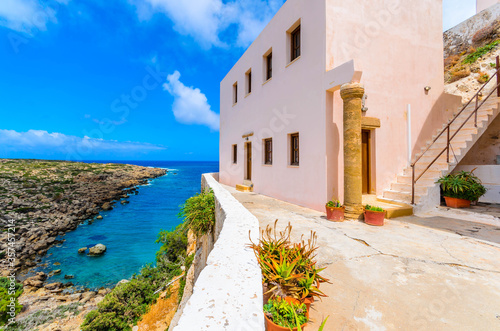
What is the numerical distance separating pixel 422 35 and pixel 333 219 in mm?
7619

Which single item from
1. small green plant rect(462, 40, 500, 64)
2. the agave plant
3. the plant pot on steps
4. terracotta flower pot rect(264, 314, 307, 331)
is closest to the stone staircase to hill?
the plant pot on steps

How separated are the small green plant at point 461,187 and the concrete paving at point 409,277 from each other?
1779mm

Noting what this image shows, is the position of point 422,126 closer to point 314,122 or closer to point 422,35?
point 422,35

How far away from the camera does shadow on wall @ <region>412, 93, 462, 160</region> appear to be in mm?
7730

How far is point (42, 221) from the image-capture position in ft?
57.7

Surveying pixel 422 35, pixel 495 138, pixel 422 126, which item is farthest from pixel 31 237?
pixel 495 138

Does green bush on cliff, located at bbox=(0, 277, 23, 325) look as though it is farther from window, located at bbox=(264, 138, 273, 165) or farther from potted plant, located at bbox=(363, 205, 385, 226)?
A: potted plant, located at bbox=(363, 205, 385, 226)

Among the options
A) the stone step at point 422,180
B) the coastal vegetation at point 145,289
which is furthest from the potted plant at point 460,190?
the coastal vegetation at point 145,289

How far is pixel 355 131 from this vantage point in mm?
5508

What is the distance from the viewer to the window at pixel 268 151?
964 cm

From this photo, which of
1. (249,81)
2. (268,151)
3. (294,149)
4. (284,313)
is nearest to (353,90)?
(294,149)

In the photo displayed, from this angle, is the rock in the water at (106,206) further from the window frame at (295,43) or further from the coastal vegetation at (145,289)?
the window frame at (295,43)

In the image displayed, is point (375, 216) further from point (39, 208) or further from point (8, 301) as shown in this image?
point (39, 208)

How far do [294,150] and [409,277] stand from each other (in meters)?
5.65
